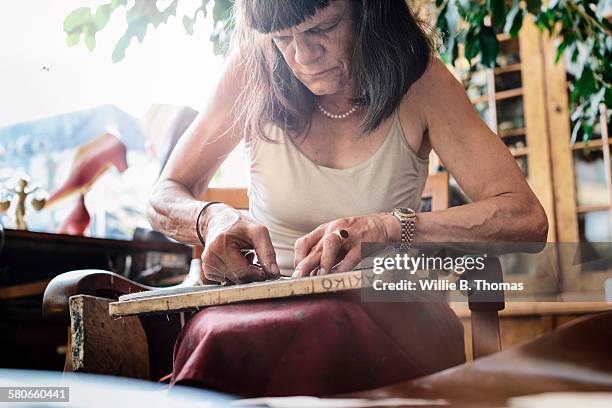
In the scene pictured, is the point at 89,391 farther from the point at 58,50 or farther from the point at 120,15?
the point at 120,15

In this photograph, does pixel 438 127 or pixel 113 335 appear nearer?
pixel 113 335

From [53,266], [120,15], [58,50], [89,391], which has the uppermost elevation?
[120,15]

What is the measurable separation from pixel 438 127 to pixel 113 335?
49cm

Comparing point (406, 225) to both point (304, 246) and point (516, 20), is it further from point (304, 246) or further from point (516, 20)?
point (516, 20)

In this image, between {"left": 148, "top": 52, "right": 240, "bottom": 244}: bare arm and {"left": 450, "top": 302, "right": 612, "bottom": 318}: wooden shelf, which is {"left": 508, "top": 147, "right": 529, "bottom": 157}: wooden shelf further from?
{"left": 148, "top": 52, "right": 240, "bottom": 244}: bare arm

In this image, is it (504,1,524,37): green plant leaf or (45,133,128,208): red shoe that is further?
(45,133,128,208): red shoe

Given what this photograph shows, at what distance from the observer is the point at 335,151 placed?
0.91 meters

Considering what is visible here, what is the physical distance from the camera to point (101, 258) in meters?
1.76

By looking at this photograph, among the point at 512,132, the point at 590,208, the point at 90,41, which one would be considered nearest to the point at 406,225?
the point at 90,41

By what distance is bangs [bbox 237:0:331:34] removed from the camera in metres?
0.78

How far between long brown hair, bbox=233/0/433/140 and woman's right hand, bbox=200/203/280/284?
0.26 meters

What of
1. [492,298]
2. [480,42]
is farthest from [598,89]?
[492,298]

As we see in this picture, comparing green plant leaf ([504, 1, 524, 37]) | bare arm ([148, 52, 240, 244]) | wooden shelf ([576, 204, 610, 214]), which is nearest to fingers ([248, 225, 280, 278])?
bare arm ([148, 52, 240, 244])

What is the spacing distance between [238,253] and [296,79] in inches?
13.6
